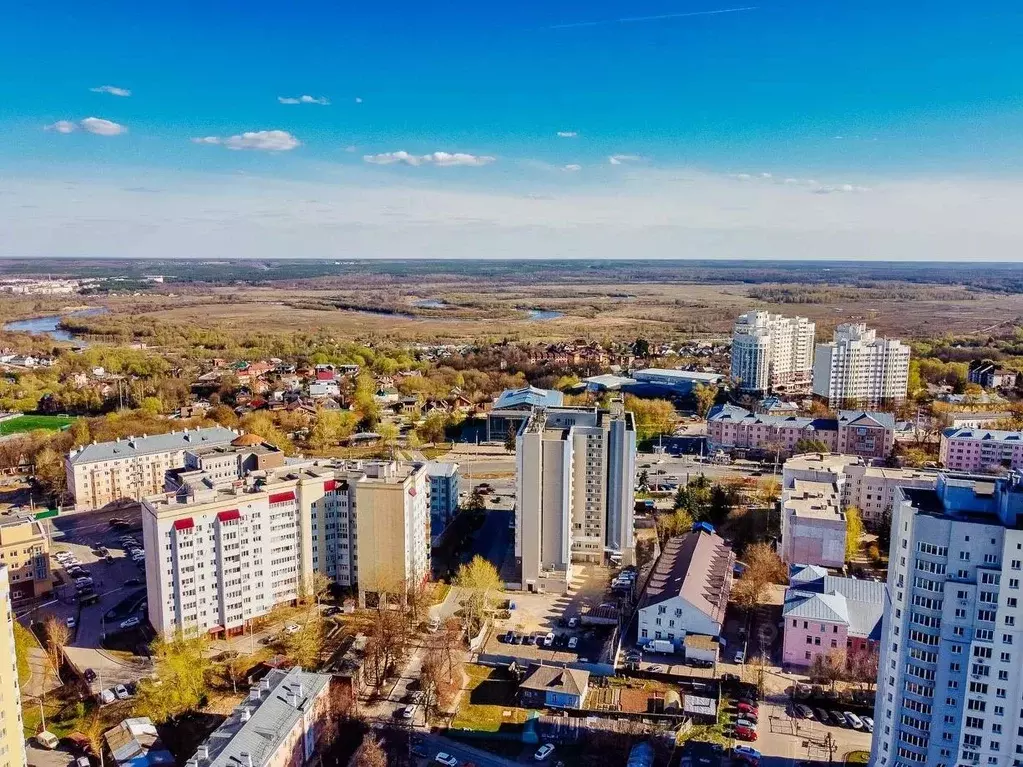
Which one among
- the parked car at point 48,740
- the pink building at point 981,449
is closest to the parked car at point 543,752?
the parked car at point 48,740

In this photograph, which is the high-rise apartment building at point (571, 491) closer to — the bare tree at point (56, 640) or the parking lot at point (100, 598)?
the parking lot at point (100, 598)

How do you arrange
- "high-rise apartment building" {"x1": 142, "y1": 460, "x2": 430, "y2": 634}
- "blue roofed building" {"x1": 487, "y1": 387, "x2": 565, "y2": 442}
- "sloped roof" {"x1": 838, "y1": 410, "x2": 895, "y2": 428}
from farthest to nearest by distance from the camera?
"blue roofed building" {"x1": 487, "y1": 387, "x2": 565, "y2": 442} < "sloped roof" {"x1": 838, "y1": 410, "x2": 895, "y2": 428} < "high-rise apartment building" {"x1": 142, "y1": 460, "x2": 430, "y2": 634}

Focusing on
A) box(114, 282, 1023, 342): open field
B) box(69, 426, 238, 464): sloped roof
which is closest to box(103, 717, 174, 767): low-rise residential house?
box(69, 426, 238, 464): sloped roof

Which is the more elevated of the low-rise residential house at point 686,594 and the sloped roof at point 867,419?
the sloped roof at point 867,419

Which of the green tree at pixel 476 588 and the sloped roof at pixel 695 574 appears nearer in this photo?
the sloped roof at pixel 695 574

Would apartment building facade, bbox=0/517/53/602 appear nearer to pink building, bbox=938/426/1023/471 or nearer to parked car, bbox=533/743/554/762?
parked car, bbox=533/743/554/762

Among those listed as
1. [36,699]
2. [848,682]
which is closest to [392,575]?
[36,699]
